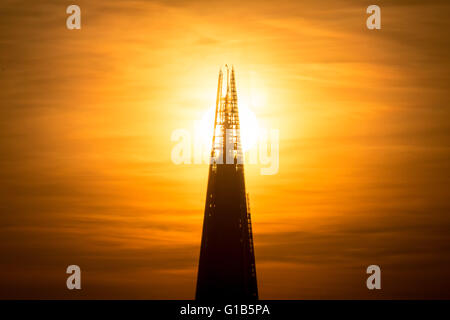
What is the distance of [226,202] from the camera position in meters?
88.6

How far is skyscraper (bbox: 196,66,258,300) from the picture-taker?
8862 cm

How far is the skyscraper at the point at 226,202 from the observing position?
8862 cm

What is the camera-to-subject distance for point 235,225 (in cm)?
8888
